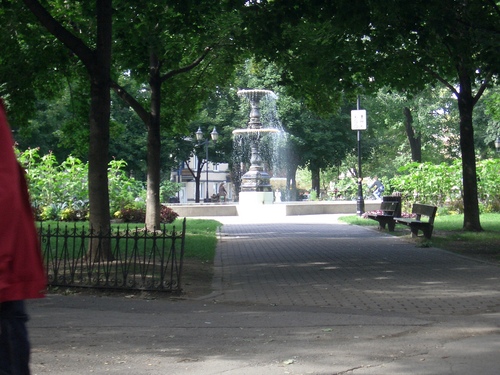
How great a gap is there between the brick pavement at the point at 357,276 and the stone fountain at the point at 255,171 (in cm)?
2015

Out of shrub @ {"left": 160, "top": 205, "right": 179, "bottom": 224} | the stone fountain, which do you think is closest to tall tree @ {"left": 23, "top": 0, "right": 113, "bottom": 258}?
shrub @ {"left": 160, "top": 205, "right": 179, "bottom": 224}

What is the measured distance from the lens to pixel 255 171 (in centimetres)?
4138

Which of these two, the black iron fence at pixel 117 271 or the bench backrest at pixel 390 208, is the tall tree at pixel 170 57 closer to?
the black iron fence at pixel 117 271

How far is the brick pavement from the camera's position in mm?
9992

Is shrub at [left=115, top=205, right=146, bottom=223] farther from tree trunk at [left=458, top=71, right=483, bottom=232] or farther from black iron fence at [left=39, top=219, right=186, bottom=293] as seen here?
black iron fence at [left=39, top=219, right=186, bottom=293]

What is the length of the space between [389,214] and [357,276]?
11.8 m

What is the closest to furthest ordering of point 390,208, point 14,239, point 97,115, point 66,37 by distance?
point 14,239 → point 97,115 → point 66,37 → point 390,208

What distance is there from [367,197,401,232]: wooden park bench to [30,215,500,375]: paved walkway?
30.4 ft

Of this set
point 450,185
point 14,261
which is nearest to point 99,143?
point 14,261

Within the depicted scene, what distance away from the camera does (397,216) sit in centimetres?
2394

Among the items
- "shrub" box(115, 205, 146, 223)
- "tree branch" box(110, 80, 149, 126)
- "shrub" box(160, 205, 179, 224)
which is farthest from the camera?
"shrub" box(115, 205, 146, 223)

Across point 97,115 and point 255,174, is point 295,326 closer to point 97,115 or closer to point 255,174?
point 97,115

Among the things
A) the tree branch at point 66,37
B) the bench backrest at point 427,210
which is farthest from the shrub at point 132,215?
the tree branch at point 66,37

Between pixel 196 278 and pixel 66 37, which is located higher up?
pixel 66 37
